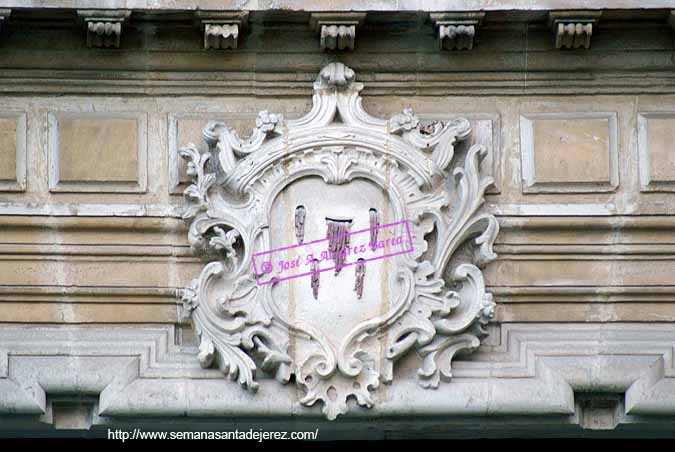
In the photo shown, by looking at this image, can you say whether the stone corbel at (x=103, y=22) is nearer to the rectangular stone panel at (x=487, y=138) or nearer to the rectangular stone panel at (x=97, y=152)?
Result: the rectangular stone panel at (x=97, y=152)

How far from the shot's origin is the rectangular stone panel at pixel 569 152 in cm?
1109

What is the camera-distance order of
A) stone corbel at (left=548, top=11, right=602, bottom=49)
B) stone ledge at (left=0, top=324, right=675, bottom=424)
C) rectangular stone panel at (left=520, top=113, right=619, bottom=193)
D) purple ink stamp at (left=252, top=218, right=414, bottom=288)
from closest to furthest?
1. stone ledge at (left=0, top=324, right=675, bottom=424)
2. purple ink stamp at (left=252, top=218, right=414, bottom=288)
3. stone corbel at (left=548, top=11, right=602, bottom=49)
4. rectangular stone panel at (left=520, top=113, right=619, bottom=193)

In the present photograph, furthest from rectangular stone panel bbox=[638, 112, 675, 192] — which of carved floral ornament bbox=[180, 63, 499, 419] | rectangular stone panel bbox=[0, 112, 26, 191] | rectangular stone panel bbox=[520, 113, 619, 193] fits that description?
rectangular stone panel bbox=[0, 112, 26, 191]

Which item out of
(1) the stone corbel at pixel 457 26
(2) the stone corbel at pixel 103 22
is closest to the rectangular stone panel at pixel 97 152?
(2) the stone corbel at pixel 103 22

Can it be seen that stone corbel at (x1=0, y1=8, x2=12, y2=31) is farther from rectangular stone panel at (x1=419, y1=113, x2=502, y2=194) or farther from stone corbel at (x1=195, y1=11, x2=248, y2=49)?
rectangular stone panel at (x1=419, y1=113, x2=502, y2=194)

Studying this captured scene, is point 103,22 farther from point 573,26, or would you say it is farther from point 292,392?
point 573,26

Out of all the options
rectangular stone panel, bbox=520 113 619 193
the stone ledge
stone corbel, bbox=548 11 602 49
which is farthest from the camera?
rectangular stone panel, bbox=520 113 619 193

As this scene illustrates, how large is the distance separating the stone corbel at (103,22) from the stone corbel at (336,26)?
95 cm

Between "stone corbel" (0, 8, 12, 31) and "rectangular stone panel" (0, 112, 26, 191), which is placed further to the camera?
"rectangular stone panel" (0, 112, 26, 191)

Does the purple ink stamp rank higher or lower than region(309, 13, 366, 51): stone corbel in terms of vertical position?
lower

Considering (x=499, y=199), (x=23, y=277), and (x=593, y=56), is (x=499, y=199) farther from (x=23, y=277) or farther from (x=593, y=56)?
(x=23, y=277)

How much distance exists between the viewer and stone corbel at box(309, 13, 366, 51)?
36.0 ft

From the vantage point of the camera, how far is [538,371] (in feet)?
35.6

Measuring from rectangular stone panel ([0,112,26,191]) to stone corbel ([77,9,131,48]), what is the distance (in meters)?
0.58
